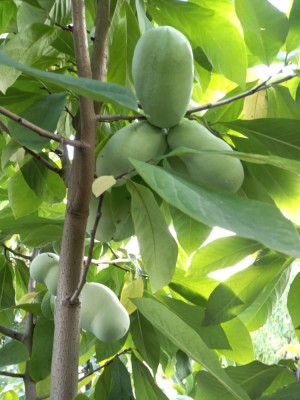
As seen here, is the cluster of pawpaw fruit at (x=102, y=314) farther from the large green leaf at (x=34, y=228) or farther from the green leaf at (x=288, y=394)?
the green leaf at (x=288, y=394)

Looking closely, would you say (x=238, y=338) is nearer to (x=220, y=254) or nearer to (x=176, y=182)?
(x=220, y=254)

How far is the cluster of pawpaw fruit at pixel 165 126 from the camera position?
571 millimetres

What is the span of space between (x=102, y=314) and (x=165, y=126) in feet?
0.92

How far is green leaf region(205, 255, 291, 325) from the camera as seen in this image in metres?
0.74

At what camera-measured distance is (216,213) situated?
39cm

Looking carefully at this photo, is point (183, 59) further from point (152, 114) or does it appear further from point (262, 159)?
point (262, 159)

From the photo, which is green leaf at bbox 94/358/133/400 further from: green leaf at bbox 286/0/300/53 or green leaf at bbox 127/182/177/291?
green leaf at bbox 286/0/300/53

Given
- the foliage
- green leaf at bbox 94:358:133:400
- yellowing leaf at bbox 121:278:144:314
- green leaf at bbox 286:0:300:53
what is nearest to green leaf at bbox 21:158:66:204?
the foliage

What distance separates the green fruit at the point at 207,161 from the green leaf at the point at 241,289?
0.22m

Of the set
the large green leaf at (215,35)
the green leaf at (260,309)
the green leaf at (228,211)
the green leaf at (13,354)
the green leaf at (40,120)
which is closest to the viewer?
the green leaf at (228,211)

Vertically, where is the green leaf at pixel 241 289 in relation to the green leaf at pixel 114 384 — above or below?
above

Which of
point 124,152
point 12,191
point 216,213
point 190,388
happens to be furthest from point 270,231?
point 190,388

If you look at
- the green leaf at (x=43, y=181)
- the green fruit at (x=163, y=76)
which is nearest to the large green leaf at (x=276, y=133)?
the green fruit at (x=163, y=76)

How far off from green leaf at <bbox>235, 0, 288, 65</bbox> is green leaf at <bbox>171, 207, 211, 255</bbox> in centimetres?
23
